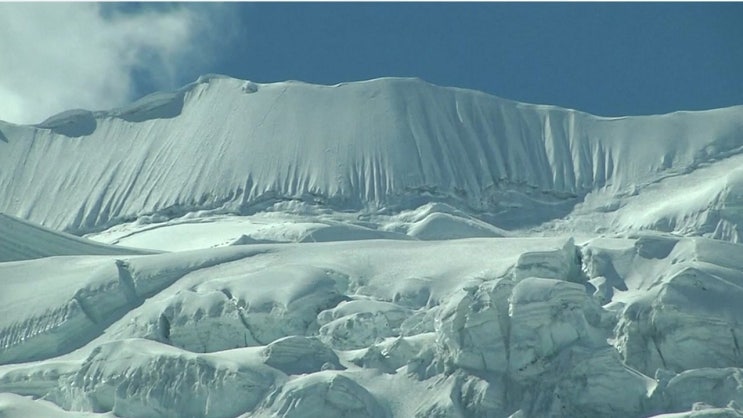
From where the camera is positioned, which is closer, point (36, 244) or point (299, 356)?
point (299, 356)

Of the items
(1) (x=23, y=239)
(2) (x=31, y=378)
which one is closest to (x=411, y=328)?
(2) (x=31, y=378)

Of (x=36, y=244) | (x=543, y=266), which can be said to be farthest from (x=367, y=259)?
(x=36, y=244)

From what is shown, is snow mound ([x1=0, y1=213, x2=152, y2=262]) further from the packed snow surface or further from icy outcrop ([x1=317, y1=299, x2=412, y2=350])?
icy outcrop ([x1=317, y1=299, x2=412, y2=350])

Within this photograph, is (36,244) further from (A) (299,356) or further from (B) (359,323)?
(A) (299,356)

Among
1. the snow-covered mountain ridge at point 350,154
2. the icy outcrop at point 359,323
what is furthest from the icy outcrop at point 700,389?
the snow-covered mountain ridge at point 350,154

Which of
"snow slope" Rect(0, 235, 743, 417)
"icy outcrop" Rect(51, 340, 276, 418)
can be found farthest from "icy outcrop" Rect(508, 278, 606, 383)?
"icy outcrop" Rect(51, 340, 276, 418)

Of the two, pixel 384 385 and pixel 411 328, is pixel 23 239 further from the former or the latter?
pixel 384 385
